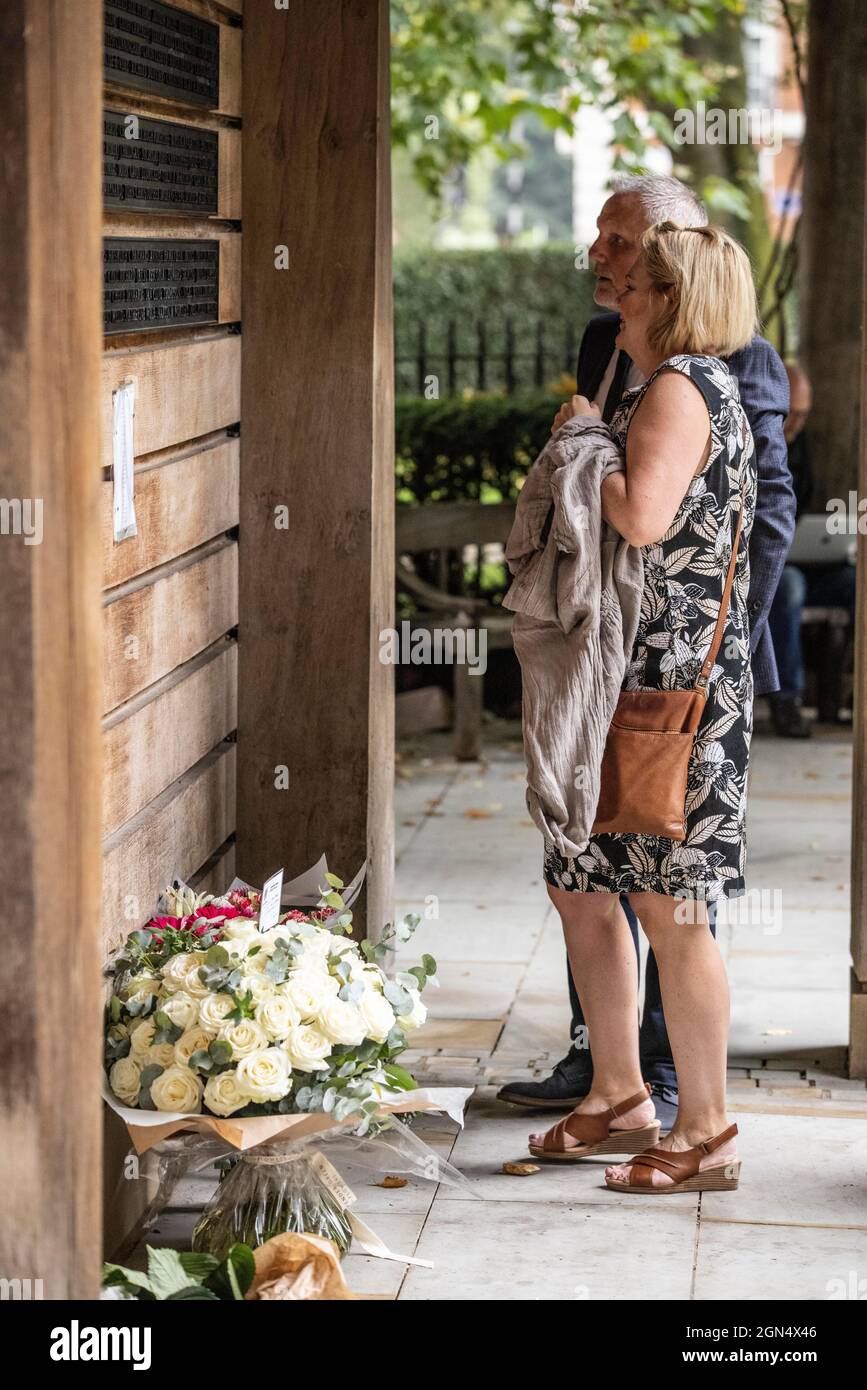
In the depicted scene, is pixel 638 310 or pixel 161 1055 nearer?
pixel 161 1055

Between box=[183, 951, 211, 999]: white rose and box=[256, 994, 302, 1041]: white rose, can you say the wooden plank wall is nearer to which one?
box=[183, 951, 211, 999]: white rose

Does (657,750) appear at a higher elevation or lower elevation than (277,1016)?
higher

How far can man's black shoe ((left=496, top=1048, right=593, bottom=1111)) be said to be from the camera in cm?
440

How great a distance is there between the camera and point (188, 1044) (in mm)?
3260

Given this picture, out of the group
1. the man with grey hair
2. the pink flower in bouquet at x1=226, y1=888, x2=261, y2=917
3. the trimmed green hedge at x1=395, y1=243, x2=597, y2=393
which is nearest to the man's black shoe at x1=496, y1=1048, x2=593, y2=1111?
the man with grey hair

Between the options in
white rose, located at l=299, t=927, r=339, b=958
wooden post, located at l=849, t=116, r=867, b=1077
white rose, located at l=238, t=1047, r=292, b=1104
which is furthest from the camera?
wooden post, located at l=849, t=116, r=867, b=1077

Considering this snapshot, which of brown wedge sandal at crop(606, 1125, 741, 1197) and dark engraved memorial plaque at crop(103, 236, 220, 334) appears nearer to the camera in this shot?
dark engraved memorial plaque at crop(103, 236, 220, 334)

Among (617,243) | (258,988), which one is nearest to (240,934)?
(258,988)

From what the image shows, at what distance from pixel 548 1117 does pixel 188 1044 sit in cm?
140

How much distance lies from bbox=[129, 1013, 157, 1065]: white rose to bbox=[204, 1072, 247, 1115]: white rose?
0.17 metres

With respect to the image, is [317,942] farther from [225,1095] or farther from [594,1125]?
[594,1125]

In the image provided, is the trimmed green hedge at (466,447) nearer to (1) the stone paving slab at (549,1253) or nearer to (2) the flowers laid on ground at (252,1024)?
(1) the stone paving slab at (549,1253)

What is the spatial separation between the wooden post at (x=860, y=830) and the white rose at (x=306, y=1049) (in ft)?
6.24

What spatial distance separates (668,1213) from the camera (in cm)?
377
